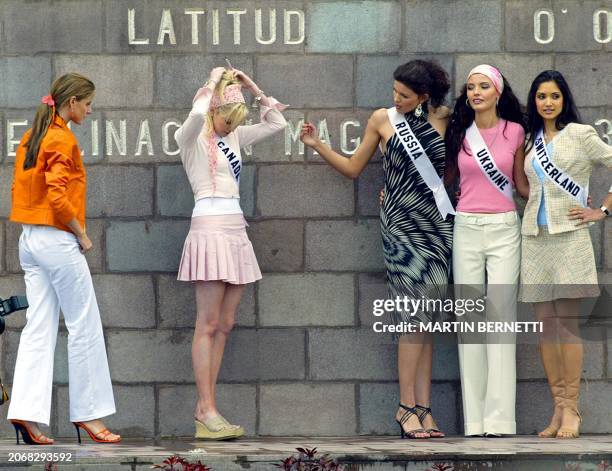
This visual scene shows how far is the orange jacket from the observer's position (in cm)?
761

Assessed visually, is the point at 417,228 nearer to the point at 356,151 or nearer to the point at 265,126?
the point at 356,151

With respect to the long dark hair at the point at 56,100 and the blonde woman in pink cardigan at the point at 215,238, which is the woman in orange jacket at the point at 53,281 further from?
the blonde woman in pink cardigan at the point at 215,238

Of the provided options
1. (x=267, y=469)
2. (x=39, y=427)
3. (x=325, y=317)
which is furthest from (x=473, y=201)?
(x=39, y=427)

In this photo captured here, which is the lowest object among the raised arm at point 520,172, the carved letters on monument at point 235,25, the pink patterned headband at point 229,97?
the raised arm at point 520,172

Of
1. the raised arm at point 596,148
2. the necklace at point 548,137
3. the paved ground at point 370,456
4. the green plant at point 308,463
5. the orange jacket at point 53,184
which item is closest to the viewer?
the green plant at point 308,463

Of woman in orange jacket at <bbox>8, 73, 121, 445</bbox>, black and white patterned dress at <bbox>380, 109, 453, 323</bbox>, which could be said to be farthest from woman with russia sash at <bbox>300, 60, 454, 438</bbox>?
woman in orange jacket at <bbox>8, 73, 121, 445</bbox>

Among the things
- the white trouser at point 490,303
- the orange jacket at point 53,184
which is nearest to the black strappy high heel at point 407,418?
the white trouser at point 490,303

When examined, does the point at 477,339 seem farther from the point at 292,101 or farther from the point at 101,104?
the point at 101,104

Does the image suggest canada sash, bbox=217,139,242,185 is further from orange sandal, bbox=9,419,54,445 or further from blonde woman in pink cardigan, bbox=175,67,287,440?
orange sandal, bbox=9,419,54,445

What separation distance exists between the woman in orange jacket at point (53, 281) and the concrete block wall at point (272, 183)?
777 mm

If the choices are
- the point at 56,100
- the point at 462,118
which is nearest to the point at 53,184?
the point at 56,100

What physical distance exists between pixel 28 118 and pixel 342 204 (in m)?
1.79

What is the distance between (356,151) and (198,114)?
990mm

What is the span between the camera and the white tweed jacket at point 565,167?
8148 mm
